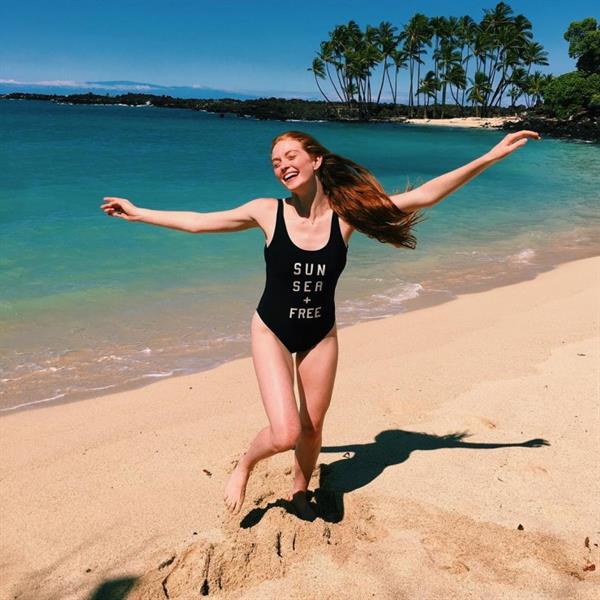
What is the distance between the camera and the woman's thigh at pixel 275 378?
3.17 metres

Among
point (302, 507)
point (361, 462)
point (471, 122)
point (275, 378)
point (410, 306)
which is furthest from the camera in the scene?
point (471, 122)

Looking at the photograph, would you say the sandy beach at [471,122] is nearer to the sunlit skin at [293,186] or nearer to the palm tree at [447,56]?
the palm tree at [447,56]

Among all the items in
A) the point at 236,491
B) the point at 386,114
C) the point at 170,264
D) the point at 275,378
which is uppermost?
the point at 275,378

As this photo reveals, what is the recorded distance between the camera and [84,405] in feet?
19.1

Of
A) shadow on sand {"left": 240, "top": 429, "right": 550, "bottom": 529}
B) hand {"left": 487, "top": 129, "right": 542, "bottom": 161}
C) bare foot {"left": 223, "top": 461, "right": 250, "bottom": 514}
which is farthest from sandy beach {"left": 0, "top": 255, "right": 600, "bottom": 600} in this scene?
hand {"left": 487, "top": 129, "right": 542, "bottom": 161}

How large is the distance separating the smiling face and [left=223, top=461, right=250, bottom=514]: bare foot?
63.3 inches

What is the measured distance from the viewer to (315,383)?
346 cm

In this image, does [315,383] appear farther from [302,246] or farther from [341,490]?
[341,490]

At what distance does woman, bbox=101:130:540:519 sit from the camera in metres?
3.26

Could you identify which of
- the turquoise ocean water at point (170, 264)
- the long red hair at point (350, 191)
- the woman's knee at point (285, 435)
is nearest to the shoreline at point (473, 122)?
the turquoise ocean water at point (170, 264)

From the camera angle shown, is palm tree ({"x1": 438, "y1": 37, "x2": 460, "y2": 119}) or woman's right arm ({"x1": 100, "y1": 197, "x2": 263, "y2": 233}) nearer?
woman's right arm ({"x1": 100, "y1": 197, "x2": 263, "y2": 233})

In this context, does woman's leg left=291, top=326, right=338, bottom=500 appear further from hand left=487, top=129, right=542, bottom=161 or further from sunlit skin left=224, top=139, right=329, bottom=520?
hand left=487, top=129, right=542, bottom=161

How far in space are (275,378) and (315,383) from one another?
31 cm

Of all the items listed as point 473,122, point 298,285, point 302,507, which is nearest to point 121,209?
point 298,285
